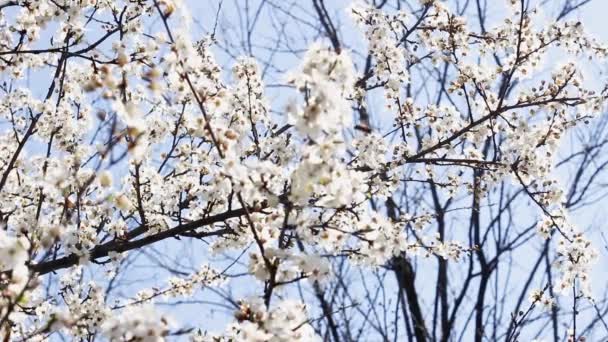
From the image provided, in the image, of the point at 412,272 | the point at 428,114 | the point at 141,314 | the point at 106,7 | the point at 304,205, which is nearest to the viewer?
the point at 141,314

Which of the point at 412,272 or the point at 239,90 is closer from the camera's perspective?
the point at 239,90

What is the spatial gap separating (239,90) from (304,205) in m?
2.47

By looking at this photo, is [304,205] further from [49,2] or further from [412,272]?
[412,272]

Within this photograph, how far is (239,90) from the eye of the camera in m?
5.08

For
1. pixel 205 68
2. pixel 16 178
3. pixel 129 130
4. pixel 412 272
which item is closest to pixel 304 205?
pixel 129 130

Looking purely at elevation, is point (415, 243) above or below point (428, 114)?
below

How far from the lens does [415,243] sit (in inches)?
205

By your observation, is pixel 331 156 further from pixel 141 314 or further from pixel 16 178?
pixel 16 178

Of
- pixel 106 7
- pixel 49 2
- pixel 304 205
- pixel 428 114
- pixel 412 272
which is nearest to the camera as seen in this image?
pixel 304 205

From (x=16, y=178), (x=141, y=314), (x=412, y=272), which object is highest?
(x=412, y=272)

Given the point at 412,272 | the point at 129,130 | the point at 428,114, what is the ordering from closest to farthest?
the point at 129,130 < the point at 428,114 < the point at 412,272

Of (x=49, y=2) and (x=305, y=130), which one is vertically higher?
(x=49, y=2)

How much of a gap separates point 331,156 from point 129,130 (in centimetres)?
71

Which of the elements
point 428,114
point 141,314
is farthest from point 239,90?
point 141,314
